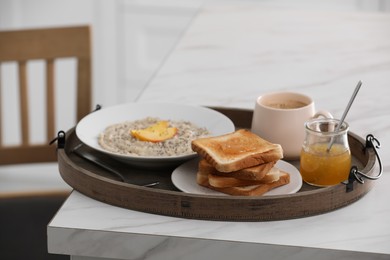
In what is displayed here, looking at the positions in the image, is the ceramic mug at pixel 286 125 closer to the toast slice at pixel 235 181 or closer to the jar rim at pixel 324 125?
the jar rim at pixel 324 125

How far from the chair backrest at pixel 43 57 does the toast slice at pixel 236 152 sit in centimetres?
116

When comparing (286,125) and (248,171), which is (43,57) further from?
(248,171)

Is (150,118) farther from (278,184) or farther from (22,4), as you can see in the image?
(22,4)

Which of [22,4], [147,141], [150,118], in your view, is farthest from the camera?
[22,4]

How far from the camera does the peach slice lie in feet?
4.67

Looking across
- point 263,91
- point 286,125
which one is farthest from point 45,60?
point 286,125

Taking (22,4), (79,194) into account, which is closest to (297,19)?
(79,194)

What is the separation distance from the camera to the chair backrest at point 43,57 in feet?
7.88

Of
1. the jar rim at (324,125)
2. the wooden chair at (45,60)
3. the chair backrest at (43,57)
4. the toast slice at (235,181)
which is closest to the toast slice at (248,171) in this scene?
the toast slice at (235,181)

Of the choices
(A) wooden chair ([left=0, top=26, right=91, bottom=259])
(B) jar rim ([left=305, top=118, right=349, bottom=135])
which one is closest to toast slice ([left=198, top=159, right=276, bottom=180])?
(B) jar rim ([left=305, top=118, right=349, bottom=135])

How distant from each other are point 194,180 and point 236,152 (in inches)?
3.6

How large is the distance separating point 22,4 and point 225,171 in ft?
9.09

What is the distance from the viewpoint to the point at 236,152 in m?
1.28

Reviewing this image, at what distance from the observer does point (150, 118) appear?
5.07 feet
